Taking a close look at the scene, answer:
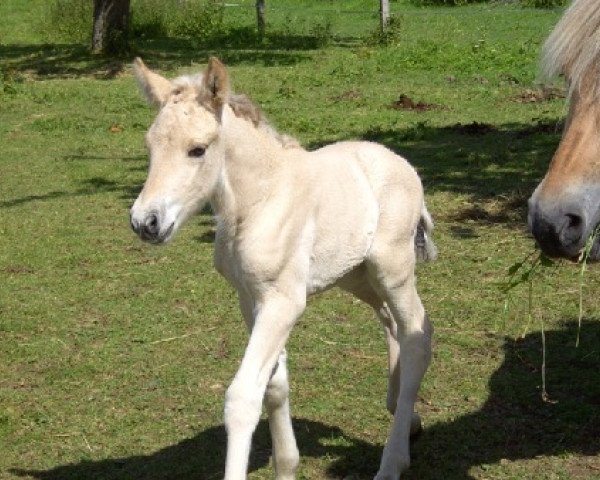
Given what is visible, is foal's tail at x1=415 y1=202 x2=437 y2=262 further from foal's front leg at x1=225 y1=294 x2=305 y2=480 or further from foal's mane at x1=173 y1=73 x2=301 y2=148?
foal's front leg at x1=225 y1=294 x2=305 y2=480

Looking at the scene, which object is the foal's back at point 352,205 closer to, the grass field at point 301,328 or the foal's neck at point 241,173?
the foal's neck at point 241,173

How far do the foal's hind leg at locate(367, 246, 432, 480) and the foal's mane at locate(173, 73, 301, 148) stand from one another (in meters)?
0.55

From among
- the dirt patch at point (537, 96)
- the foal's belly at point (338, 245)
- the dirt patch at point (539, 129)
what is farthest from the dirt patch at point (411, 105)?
the foal's belly at point (338, 245)

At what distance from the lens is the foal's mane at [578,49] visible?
3172 millimetres

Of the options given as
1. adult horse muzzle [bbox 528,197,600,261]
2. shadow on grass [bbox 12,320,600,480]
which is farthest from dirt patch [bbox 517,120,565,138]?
adult horse muzzle [bbox 528,197,600,261]

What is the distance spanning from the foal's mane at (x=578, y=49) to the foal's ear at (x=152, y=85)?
52.0 inches

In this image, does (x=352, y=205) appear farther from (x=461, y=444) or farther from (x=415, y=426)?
(x=461, y=444)

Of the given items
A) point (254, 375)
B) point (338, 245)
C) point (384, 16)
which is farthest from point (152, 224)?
point (384, 16)

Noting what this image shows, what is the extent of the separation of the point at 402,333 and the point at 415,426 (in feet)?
1.46

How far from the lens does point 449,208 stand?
8586mm

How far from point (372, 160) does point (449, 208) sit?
409 centimetres

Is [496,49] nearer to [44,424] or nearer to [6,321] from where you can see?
[6,321]

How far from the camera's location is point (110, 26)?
18.3 m

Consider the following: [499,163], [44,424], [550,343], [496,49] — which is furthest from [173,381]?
[496,49]
